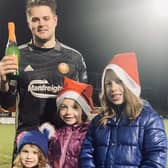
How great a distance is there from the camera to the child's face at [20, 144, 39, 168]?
254 centimetres

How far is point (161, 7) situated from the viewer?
247 centimetres

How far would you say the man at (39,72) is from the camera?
8.29ft

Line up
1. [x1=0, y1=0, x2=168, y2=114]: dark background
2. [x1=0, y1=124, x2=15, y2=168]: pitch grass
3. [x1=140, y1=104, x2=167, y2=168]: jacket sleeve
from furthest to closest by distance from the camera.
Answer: [x1=0, y1=124, x2=15, y2=168]: pitch grass, [x1=0, y1=0, x2=168, y2=114]: dark background, [x1=140, y1=104, x2=167, y2=168]: jacket sleeve

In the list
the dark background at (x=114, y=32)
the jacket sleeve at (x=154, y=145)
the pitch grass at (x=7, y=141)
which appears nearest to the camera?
the jacket sleeve at (x=154, y=145)

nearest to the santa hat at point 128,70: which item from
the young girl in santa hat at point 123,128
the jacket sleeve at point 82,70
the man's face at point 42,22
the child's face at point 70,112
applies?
the young girl in santa hat at point 123,128

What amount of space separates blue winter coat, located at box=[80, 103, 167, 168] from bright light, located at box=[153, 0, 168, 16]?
18.9 inches

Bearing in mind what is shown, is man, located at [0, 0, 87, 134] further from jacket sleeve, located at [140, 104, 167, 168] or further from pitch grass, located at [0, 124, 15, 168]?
jacket sleeve, located at [140, 104, 167, 168]

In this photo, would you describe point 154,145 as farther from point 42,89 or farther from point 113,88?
point 42,89

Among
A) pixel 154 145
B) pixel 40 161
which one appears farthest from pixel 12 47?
pixel 154 145

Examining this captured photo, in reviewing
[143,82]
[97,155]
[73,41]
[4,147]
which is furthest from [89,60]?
[4,147]

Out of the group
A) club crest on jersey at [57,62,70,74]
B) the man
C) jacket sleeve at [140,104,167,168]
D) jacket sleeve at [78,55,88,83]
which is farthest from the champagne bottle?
jacket sleeve at [140,104,167,168]

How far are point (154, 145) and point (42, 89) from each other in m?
0.63

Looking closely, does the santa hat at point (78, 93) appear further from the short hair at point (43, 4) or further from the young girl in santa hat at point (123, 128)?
the short hair at point (43, 4)

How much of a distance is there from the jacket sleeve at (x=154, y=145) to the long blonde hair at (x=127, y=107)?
8 centimetres
